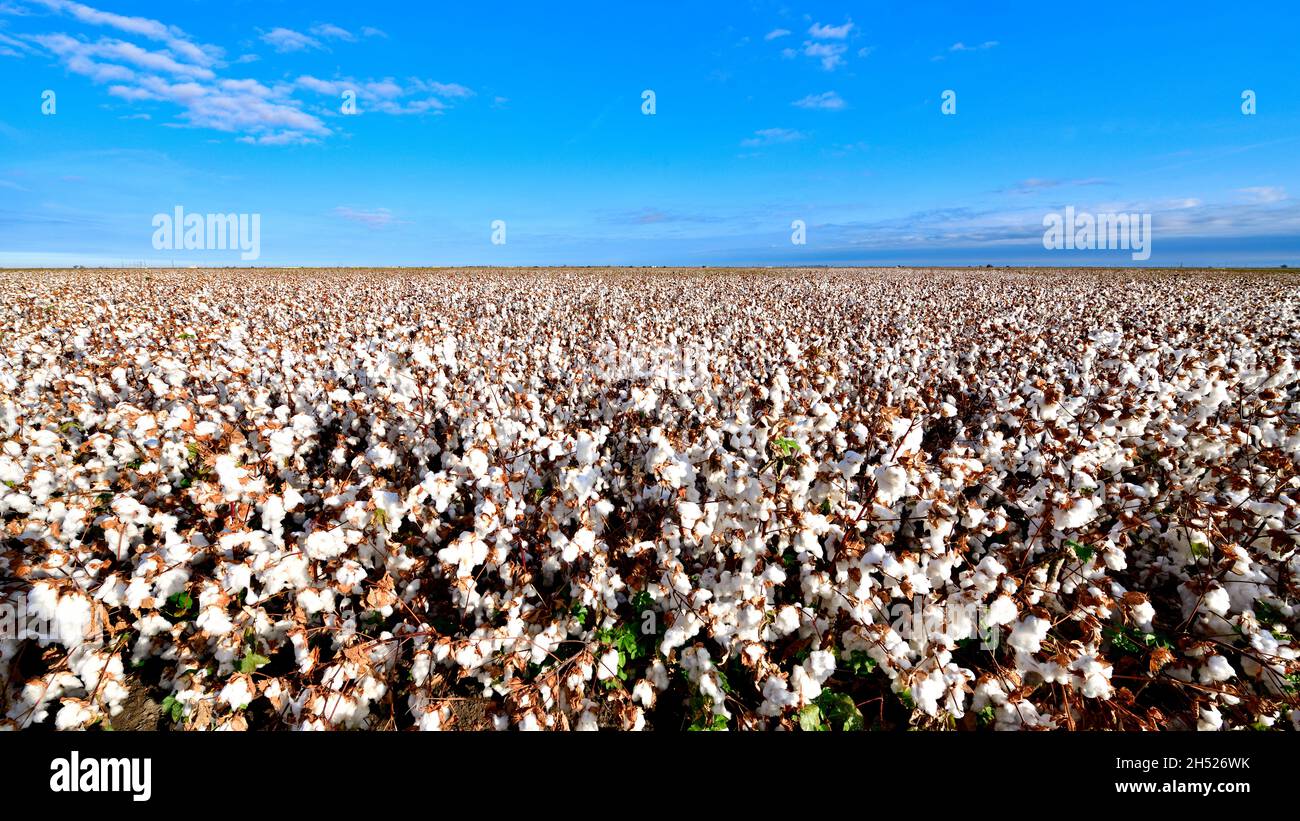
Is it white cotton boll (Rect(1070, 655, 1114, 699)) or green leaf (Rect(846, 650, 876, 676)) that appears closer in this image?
white cotton boll (Rect(1070, 655, 1114, 699))

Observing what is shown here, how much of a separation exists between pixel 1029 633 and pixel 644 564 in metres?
2.48

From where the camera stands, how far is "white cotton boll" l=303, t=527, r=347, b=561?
3.60 meters

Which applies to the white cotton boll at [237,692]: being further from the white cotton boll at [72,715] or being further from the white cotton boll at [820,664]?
the white cotton boll at [820,664]

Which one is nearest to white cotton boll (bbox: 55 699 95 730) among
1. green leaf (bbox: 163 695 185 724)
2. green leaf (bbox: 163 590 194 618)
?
green leaf (bbox: 163 695 185 724)

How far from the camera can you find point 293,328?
13.7 metres

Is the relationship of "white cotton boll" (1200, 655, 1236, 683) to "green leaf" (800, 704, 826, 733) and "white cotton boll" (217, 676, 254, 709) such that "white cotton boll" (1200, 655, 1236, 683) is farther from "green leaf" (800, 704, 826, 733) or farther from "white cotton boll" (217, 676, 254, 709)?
"white cotton boll" (217, 676, 254, 709)

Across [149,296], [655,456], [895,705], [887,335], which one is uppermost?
[149,296]

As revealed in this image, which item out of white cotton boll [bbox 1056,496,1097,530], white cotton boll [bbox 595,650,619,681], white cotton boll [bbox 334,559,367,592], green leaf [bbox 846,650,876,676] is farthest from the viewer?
green leaf [bbox 846,650,876,676]

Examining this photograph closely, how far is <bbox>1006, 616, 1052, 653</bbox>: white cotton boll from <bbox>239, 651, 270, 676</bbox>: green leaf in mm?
4822

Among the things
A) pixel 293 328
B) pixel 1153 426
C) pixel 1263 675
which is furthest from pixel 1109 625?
pixel 293 328

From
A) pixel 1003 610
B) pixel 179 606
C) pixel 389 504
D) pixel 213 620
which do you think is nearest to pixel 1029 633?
pixel 1003 610

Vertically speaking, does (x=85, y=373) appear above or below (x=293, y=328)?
below
